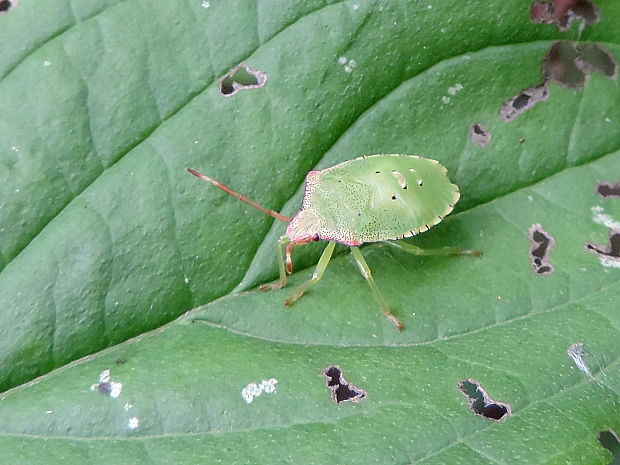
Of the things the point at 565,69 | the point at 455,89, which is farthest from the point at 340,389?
the point at 565,69

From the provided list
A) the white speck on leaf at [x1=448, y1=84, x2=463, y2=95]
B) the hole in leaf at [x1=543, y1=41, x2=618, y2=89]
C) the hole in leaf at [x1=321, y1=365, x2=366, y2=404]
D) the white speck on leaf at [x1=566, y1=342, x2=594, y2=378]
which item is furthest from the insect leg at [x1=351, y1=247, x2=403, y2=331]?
the hole in leaf at [x1=543, y1=41, x2=618, y2=89]

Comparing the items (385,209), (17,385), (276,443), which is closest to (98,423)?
(17,385)

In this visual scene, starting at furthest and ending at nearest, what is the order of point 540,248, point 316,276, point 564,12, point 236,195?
point 564,12, point 540,248, point 316,276, point 236,195

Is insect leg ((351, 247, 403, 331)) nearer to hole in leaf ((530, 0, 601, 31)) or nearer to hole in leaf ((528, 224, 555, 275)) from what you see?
hole in leaf ((528, 224, 555, 275))

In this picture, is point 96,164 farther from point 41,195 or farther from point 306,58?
point 306,58

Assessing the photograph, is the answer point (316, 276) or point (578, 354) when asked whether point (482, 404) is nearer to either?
point (578, 354)

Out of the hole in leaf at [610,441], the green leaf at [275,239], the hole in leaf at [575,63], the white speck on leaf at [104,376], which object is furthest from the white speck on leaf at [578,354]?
the white speck on leaf at [104,376]
